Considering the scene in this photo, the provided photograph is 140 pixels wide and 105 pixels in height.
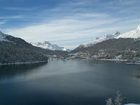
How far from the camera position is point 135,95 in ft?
337

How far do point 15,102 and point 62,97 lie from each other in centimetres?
1761

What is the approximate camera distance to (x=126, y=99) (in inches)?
3775

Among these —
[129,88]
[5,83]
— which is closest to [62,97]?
[129,88]

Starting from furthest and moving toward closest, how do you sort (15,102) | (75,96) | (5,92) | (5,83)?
1. (5,83)
2. (5,92)
3. (75,96)
4. (15,102)

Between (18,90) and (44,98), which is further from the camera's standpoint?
(18,90)

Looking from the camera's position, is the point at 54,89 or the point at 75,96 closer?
the point at 75,96

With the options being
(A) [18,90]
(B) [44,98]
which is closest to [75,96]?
(B) [44,98]

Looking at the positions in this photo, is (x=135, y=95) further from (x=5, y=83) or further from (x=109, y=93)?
(x=5, y=83)

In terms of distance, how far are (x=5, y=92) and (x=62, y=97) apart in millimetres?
28325

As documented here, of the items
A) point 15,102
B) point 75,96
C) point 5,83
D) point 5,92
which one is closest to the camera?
point 15,102

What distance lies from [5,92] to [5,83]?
25.5 m

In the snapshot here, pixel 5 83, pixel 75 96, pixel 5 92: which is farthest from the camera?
pixel 5 83

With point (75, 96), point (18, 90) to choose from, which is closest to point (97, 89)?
point (75, 96)

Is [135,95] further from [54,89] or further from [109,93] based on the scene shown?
[54,89]
